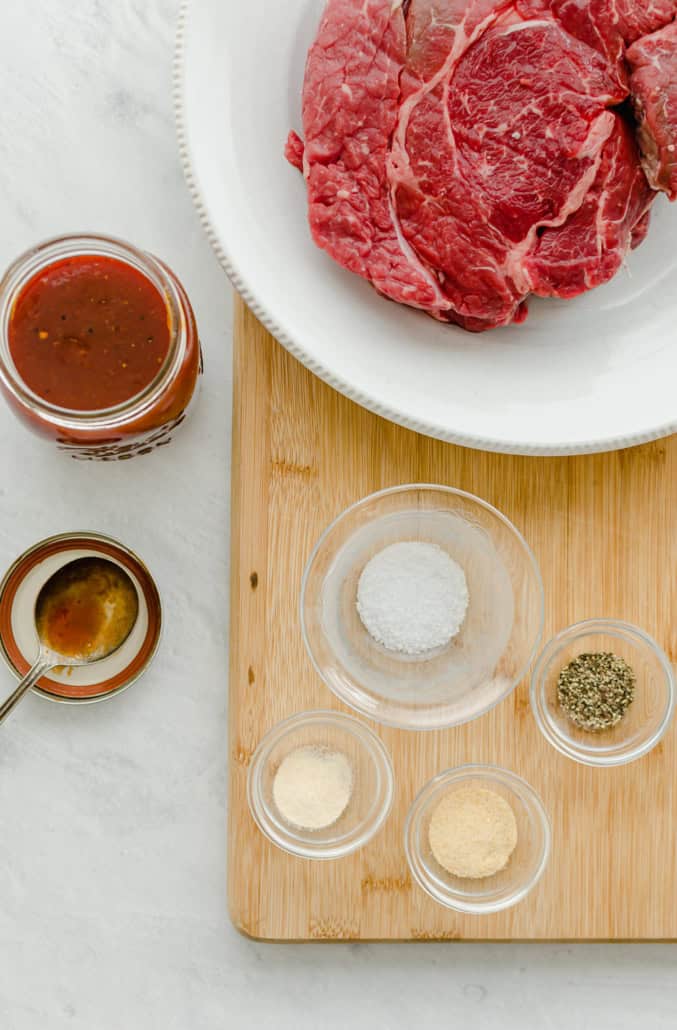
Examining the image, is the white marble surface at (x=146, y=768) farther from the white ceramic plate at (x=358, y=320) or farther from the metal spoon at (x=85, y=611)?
the white ceramic plate at (x=358, y=320)

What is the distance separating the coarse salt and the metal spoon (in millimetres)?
394

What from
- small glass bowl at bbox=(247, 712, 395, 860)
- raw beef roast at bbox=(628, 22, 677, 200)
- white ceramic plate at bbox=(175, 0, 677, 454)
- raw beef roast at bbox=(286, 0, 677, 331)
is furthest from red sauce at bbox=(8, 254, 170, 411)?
raw beef roast at bbox=(628, 22, 677, 200)

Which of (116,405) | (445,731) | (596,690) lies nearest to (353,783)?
(445,731)

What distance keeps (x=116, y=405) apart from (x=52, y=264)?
0.73 feet

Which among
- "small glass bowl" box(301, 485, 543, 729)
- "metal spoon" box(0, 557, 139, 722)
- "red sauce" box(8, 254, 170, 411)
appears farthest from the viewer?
"metal spoon" box(0, 557, 139, 722)

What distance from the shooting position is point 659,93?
127 centimetres

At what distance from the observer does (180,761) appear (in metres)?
1.65

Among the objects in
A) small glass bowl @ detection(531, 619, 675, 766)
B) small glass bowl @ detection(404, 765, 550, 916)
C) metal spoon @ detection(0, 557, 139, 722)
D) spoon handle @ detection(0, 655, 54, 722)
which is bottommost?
small glass bowl @ detection(404, 765, 550, 916)

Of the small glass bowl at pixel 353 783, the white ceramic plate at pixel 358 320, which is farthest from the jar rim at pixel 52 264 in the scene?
the small glass bowl at pixel 353 783

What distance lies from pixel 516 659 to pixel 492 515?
0.22 metres

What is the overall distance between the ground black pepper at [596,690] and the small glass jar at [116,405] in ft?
2.41

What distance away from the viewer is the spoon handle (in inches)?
61.1

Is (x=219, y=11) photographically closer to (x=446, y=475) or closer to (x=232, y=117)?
(x=232, y=117)

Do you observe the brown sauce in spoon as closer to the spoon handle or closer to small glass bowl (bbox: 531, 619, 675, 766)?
the spoon handle
